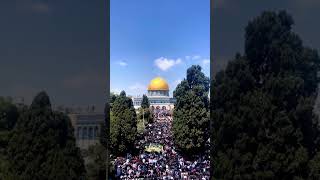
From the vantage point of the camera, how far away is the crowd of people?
1939cm

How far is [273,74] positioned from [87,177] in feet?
16.2

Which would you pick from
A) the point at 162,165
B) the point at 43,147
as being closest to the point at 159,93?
the point at 162,165

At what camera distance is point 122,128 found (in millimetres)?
22953

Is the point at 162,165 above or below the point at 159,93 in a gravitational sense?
below

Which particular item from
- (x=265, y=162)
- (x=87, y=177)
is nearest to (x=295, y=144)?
(x=265, y=162)

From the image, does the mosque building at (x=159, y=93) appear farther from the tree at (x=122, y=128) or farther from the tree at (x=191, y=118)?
the tree at (x=191, y=118)

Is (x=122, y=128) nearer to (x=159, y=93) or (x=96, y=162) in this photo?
(x=96, y=162)

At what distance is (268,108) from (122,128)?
10.1 metres

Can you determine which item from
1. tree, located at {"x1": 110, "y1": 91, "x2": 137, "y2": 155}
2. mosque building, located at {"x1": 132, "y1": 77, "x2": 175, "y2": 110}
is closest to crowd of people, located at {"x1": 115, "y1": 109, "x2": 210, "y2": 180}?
tree, located at {"x1": 110, "y1": 91, "x2": 137, "y2": 155}

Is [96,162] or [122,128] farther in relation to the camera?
[122,128]

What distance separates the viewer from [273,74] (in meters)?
14.2

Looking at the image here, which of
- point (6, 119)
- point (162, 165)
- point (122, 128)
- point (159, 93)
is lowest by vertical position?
point (162, 165)

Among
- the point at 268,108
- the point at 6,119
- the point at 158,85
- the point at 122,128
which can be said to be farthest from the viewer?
the point at 158,85

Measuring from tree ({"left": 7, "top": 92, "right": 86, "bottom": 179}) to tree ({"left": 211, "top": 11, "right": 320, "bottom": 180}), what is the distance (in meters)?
3.35
